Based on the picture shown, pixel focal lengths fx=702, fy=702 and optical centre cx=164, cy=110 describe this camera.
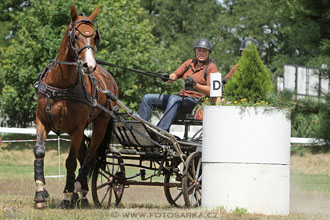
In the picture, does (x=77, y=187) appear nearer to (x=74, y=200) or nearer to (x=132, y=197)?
(x=74, y=200)

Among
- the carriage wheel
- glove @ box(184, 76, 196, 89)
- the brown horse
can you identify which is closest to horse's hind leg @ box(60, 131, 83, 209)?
the brown horse

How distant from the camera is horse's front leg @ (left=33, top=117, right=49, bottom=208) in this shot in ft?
27.1

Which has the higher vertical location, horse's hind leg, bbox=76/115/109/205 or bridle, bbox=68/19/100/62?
bridle, bbox=68/19/100/62

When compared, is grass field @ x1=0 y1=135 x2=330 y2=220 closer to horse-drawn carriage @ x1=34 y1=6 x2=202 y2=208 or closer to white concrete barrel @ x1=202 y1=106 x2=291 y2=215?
white concrete barrel @ x1=202 y1=106 x2=291 y2=215

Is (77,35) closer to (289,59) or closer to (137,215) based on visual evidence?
(137,215)

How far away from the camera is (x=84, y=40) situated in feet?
26.8

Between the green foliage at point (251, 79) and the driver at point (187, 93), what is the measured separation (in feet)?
4.61

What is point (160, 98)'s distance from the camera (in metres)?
9.77

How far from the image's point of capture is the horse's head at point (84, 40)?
7869mm

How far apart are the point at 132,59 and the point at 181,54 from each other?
1050 cm

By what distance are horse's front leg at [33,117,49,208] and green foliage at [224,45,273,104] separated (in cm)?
237

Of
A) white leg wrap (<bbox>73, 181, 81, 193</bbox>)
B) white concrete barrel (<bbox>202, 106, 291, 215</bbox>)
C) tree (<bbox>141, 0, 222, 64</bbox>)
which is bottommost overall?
white leg wrap (<bbox>73, 181, 81, 193</bbox>)

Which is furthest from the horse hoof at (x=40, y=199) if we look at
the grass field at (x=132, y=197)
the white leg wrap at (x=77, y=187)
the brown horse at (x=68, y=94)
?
the white leg wrap at (x=77, y=187)

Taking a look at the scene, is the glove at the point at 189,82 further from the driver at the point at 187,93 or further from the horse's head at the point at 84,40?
the horse's head at the point at 84,40
